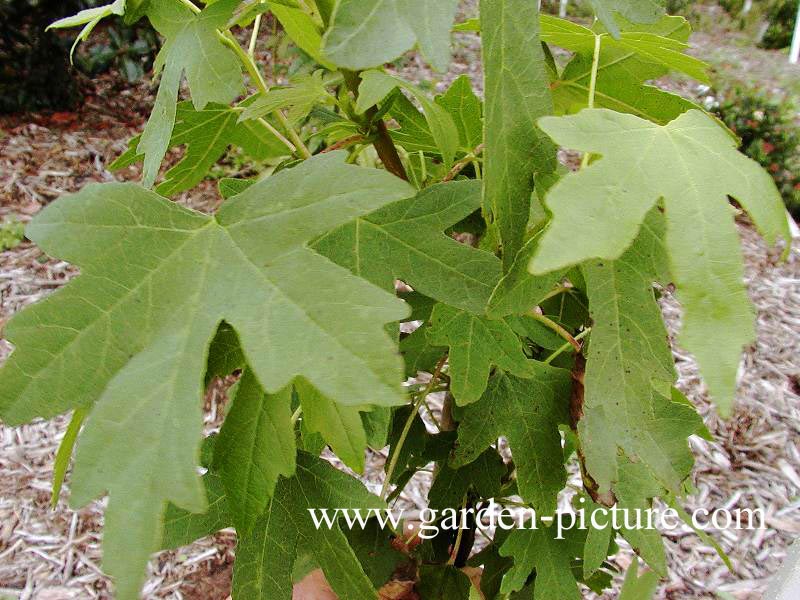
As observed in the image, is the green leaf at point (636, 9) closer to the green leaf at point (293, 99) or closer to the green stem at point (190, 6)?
the green leaf at point (293, 99)

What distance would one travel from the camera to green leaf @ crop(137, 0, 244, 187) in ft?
2.22

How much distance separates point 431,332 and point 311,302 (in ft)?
0.88

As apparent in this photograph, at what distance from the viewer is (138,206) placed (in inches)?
23.8

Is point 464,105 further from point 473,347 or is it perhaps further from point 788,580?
point 788,580

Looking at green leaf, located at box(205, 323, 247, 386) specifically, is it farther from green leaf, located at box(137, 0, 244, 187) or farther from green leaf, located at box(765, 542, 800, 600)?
green leaf, located at box(765, 542, 800, 600)

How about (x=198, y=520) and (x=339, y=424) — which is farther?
(x=198, y=520)

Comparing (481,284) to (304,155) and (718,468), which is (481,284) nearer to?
(304,155)

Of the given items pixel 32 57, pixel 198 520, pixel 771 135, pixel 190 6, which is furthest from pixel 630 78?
pixel 32 57

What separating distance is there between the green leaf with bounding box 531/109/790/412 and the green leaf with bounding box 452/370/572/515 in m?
0.38

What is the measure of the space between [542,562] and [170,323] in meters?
0.71

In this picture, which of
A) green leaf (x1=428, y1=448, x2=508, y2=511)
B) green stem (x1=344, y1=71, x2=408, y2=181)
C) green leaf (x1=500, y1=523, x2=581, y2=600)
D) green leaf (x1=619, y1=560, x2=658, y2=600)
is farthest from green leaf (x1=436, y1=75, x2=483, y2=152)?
green leaf (x1=619, y1=560, x2=658, y2=600)

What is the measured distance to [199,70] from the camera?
0.68m

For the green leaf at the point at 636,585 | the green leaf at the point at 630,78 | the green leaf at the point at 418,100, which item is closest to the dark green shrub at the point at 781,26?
the green leaf at the point at 630,78

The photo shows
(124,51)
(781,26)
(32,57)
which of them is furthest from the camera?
(781,26)
